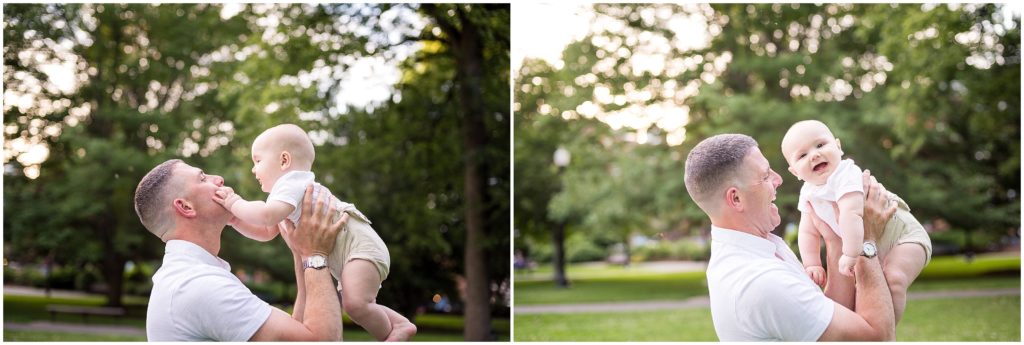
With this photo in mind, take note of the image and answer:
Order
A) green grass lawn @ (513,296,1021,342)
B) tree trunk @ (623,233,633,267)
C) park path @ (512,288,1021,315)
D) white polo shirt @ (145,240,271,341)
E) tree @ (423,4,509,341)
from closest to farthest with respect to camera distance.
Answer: white polo shirt @ (145,240,271,341)
tree @ (423,4,509,341)
green grass lawn @ (513,296,1021,342)
park path @ (512,288,1021,315)
tree trunk @ (623,233,633,267)

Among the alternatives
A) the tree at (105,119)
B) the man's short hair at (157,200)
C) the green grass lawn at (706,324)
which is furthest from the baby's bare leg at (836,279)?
the tree at (105,119)

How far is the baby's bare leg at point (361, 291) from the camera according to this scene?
250 centimetres

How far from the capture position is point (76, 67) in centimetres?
661

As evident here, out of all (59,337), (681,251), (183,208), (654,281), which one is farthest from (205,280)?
(654,281)

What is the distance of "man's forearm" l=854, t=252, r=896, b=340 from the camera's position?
2387 mm

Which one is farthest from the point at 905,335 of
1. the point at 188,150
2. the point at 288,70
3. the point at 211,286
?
the point at 211,286

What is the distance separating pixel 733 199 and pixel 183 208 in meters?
1.51

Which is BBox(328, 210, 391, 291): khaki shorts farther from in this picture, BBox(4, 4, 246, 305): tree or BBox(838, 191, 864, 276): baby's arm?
BBox(4, 4, 246, 305): tree

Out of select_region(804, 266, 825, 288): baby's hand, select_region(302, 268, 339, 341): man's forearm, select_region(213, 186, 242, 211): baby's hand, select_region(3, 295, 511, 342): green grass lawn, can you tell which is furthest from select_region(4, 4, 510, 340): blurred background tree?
select_region(804, 266, 825, 288): baby's hand

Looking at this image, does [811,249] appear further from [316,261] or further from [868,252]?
[316,261]

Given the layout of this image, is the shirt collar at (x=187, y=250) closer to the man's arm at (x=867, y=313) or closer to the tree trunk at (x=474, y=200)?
the man's arm at (x=867, y=313)

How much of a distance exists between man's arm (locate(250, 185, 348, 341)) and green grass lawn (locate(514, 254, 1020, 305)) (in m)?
5.94

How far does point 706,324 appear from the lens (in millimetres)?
8242

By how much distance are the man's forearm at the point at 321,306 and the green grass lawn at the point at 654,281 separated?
5.97 meters
